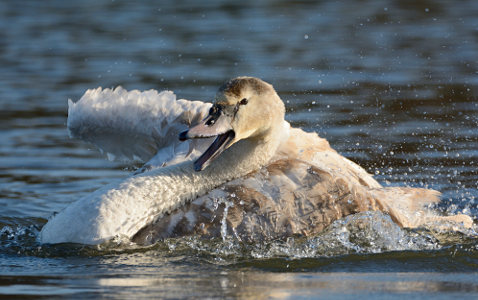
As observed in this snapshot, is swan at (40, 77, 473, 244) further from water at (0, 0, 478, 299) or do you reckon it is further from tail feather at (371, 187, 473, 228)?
water at (0, 0, 478, 299)

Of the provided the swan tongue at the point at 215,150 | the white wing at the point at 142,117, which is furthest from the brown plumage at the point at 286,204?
the white wing at the point at 142,117

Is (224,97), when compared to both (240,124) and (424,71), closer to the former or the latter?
(240,124)

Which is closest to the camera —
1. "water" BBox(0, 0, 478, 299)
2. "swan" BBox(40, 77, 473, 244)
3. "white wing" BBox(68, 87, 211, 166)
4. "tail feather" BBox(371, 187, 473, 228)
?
"water" BBox(0, 0, 478, 299)

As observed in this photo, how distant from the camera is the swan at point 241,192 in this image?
6621 millimetres

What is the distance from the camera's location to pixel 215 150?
22.1 ft

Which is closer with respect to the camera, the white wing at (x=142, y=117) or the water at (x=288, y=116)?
the water at (x=288, y=116)

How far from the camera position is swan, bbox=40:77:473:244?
21.7 feet

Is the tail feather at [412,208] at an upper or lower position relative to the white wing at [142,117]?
lower

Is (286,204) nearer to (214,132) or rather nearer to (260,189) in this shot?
(260,189)

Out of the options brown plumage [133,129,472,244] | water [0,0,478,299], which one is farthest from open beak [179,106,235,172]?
water [0,0,478,299]

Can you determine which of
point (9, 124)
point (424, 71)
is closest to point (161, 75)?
point (9, 124)

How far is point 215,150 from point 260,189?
0.47 m

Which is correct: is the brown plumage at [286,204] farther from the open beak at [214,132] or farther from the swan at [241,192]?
the open beak at [214,132]

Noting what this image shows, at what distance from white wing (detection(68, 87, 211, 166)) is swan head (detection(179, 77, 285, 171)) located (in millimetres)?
1274
